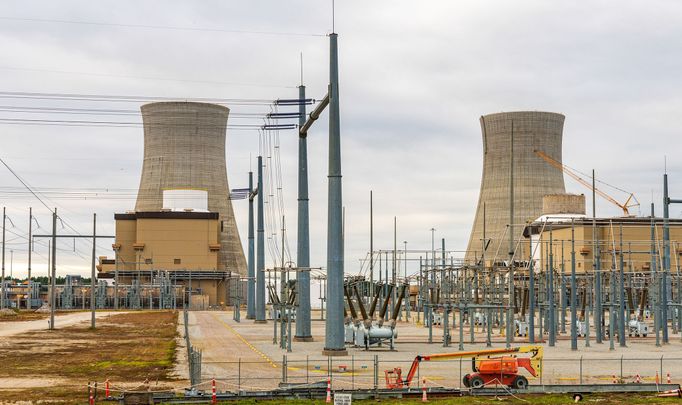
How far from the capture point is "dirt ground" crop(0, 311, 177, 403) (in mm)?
27500

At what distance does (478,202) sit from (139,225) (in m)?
48.4

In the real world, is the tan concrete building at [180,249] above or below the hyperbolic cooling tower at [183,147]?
below

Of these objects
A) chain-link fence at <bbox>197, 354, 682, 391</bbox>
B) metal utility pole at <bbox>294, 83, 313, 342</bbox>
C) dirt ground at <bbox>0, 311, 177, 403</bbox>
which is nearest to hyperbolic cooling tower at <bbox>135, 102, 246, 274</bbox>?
dirt ground at <bbox>0, 311, 177, 403</bbox>

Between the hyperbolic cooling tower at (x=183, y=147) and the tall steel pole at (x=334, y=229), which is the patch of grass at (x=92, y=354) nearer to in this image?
the tall steel pole at (x=334, y=229)

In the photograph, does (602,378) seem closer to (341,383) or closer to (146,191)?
(341,383)

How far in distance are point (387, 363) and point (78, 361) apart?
39.8 ft

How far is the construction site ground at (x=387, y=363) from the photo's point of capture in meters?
28.9

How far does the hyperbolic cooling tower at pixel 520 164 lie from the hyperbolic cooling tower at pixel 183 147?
102ft

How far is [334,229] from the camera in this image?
125 ft

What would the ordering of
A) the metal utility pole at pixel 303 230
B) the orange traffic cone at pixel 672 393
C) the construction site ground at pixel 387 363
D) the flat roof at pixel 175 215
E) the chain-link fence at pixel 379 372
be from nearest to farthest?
1. the orange traffic cone at pixel 672 393
2. the chain-link fence at pixel 379 372
3. the construction site ground at pixel 387 363
4. the metal utility pole at pixel 303 230
5. the flat roof at pixel 175 215

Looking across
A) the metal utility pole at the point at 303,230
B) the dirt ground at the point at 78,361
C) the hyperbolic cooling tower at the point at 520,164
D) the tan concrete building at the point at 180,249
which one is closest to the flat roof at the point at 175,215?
the tan concrete building at the point at 180,249

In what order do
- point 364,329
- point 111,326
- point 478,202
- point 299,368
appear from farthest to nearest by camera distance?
point 478,202 < point 111,326 < point 364,329 < point 299,368

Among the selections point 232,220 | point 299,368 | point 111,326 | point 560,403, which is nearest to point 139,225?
point 232,220

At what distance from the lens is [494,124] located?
324ft
